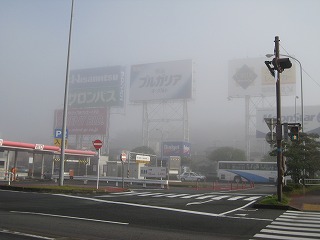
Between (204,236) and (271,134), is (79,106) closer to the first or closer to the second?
(271,134)

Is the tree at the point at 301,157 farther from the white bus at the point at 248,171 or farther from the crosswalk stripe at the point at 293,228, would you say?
the white bus at the point at 248,171

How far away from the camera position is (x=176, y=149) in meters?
83.6

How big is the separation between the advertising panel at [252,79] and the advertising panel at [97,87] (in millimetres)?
25769

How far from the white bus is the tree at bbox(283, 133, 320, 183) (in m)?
19.8

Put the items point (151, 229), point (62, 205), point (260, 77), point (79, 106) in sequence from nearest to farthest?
point (151, 229) < point (62, 205) < point (260, 77) < point (79, 106)

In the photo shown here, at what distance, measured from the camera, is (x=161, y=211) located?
1384 centimetres

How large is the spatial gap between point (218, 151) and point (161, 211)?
294 ft

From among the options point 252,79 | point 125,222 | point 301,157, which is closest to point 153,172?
point 301,157

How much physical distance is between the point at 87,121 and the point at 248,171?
1925 inches

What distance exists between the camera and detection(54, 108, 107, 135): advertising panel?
89.1 metres

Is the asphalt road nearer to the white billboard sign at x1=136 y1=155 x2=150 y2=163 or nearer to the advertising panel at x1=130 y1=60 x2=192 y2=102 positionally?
the white billboard sign at x1=136 y1=155 x2=150 y2=163

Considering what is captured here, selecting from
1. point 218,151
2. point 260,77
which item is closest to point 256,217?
point 260,77

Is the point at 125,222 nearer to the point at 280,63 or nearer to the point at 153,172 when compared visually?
the point at 280,63

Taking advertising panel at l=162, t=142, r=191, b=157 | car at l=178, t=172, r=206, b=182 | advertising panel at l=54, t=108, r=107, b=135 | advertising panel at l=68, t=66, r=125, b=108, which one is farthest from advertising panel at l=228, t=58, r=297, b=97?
advertising panel at l=54, t=108, r=107, b=135
